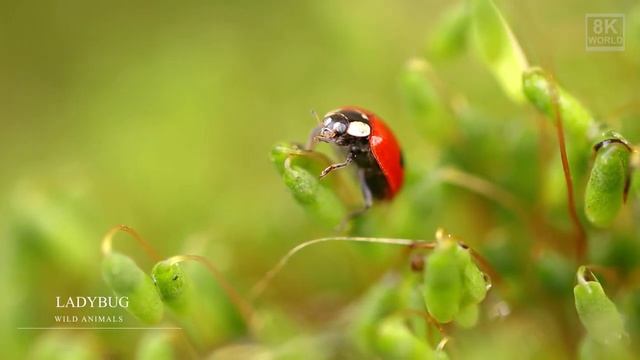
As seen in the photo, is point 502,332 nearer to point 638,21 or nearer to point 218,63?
point 638,21

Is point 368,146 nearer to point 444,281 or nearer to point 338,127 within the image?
point 338,127

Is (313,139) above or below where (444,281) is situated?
above

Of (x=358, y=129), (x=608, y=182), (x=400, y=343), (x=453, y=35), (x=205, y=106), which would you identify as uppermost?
(x=205, y=106)

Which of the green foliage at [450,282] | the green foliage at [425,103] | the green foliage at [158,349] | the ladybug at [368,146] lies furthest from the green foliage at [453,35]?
the green foliage at [158,349]

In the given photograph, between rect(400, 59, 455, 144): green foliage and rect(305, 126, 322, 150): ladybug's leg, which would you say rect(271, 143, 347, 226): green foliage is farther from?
rect(400, 59, 455, 144): green foliage

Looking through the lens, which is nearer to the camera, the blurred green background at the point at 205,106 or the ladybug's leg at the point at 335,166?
the ladybug's leg at the point at 335,166

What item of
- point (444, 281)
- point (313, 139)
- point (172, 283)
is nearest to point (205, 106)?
point (313, 139)

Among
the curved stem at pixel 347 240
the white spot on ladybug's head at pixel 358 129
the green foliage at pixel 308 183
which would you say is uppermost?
the white spot on ladybug's head at pixel 358 129

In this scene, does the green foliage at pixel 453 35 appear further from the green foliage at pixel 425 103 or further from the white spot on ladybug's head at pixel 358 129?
the white spot on ladybug's head at pixel 358 129

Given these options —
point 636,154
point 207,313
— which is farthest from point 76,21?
point 636,154
